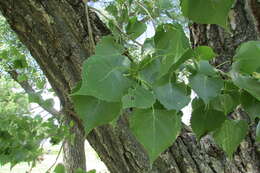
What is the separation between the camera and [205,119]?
17.9 inches

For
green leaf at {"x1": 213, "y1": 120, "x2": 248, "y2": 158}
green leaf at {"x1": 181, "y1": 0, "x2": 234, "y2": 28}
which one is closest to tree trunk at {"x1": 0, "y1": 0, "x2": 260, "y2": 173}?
green leaf at {"x1": 213, "y1": 120, "x2": 248, "y2": 158}

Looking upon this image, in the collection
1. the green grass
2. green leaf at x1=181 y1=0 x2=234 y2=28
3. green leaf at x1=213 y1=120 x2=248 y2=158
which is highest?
green leaf at x1=181 y1=0 x2=234 y2=28

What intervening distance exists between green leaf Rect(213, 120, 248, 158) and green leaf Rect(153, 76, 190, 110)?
0.73 ft

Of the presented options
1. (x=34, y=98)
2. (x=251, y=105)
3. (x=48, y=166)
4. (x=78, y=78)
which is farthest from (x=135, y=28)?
(x=48, y=166)

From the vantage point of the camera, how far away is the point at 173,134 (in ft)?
1.16

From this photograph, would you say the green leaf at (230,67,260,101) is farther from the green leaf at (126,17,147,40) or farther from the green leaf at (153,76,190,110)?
the green leaf at (126,17,147,40)

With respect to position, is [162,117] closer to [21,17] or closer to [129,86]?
[129,86]

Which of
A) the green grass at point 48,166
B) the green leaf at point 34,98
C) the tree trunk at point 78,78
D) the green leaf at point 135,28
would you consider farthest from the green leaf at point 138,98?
the green grass at point 48,166

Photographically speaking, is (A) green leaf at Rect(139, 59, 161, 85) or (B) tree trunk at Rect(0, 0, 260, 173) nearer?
(A) green leaf at Rect(139, 59, 161, 85)

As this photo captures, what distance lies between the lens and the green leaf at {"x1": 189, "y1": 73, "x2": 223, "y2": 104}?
341 millimetres

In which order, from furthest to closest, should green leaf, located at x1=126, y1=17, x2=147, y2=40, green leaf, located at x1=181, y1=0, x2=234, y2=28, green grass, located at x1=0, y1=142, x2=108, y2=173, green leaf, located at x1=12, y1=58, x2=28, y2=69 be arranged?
green grass, located at x1=0, y1=142, x2=108, y2=173
green leaf, located at x1=12, y1=58, x2=28, y2=69
green leaf, located at x1=126, y1=17, x2=147, y2=40
green leaf, located at x1=181, y1=0, x2=234, y2=28

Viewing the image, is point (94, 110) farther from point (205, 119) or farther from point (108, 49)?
point (205, 119)

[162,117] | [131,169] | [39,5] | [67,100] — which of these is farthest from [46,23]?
[162,117]

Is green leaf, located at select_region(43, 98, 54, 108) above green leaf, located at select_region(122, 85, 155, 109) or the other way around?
the other way around
